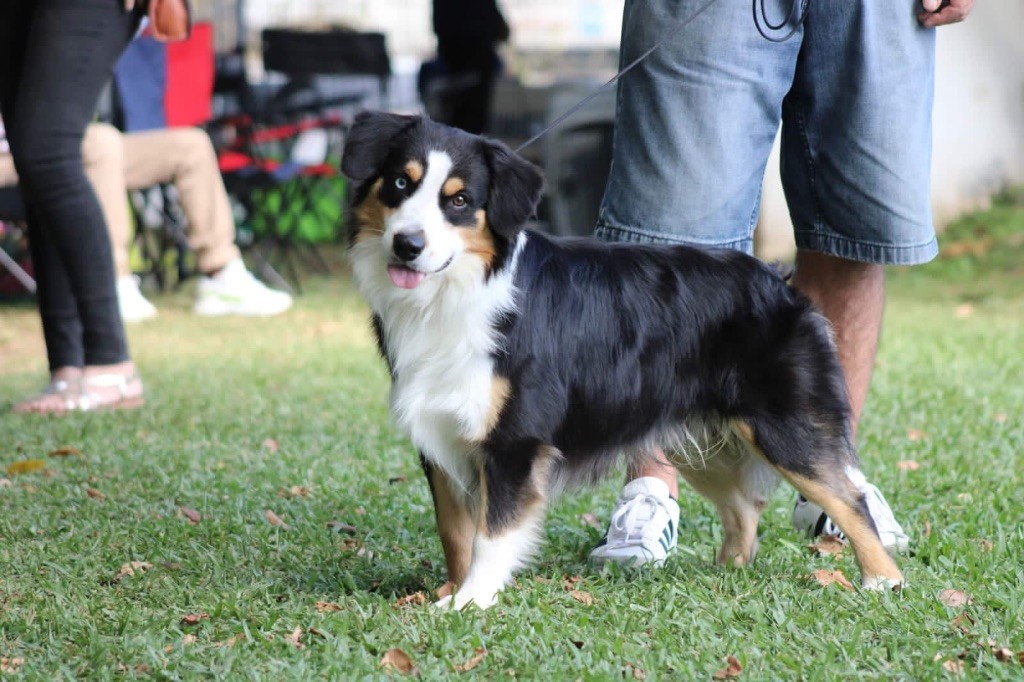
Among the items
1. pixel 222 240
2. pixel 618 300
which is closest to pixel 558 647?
pixel 618 300

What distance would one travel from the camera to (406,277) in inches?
112

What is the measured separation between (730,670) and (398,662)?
0.67 metres

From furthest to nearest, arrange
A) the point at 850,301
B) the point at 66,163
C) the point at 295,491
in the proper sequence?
the point at 66,163 < the point at 295,491 < the point at 850,301

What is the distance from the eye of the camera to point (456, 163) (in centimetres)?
286

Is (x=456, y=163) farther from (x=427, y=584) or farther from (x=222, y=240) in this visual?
(x=222, y=240)

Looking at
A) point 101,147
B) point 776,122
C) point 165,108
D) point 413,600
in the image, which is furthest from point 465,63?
point 413,600

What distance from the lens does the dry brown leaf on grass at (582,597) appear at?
3.03 m

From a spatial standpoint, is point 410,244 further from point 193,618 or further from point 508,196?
point 193,618

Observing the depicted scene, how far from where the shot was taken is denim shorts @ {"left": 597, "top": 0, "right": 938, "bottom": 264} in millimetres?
3293

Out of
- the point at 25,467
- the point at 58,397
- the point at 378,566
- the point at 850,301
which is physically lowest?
the point at 58,397

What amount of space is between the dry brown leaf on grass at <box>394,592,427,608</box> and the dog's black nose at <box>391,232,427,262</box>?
2.65 ft

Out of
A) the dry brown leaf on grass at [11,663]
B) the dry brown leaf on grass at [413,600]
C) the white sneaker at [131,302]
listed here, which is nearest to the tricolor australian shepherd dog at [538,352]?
the dry brown leaf on grass at [413,600]

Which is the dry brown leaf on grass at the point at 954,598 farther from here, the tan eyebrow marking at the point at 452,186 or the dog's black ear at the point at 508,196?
the tan eyebrow marking at the point at 452,186

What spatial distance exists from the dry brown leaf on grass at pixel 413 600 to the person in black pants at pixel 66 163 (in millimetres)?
2427
